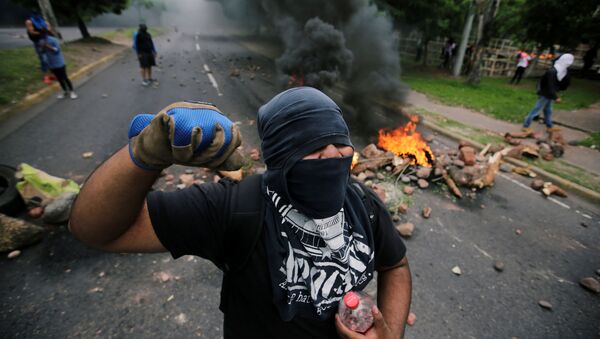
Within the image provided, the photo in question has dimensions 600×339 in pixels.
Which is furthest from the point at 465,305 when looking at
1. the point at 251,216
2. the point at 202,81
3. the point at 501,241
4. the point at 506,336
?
the point at 202,81

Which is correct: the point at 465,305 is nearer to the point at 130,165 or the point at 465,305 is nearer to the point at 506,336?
the point at 506,336

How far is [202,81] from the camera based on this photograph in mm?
11133

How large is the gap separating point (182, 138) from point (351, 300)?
920 millimetres

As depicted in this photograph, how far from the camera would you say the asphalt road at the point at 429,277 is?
A: 2.55 metres

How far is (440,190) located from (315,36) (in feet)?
22.0

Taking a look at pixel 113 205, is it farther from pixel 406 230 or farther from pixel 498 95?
pixel 498 95

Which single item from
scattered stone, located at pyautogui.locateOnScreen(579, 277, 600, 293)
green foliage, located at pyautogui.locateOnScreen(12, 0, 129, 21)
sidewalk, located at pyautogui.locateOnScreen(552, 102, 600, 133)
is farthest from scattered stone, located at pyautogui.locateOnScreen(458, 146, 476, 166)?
green foliage, located at pyautogui.locateOnScreen(12, 0, 129, 21)

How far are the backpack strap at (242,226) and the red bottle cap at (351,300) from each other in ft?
1.46

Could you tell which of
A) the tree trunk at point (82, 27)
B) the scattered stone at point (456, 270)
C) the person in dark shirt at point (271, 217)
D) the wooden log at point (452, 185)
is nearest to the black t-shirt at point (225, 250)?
the person in dark shirt at point (271, 217)

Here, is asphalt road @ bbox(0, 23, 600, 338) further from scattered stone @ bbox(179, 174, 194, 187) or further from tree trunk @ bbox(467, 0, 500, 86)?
tree trunk @ bbox(467, 0, 500, 86)

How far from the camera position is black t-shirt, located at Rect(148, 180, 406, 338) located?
3.83 feet

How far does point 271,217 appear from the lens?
1269 millimetres

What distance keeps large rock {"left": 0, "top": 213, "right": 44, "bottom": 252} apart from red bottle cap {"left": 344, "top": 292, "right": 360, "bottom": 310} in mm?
3711

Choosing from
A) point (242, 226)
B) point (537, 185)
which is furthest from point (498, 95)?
point (242, 226)
